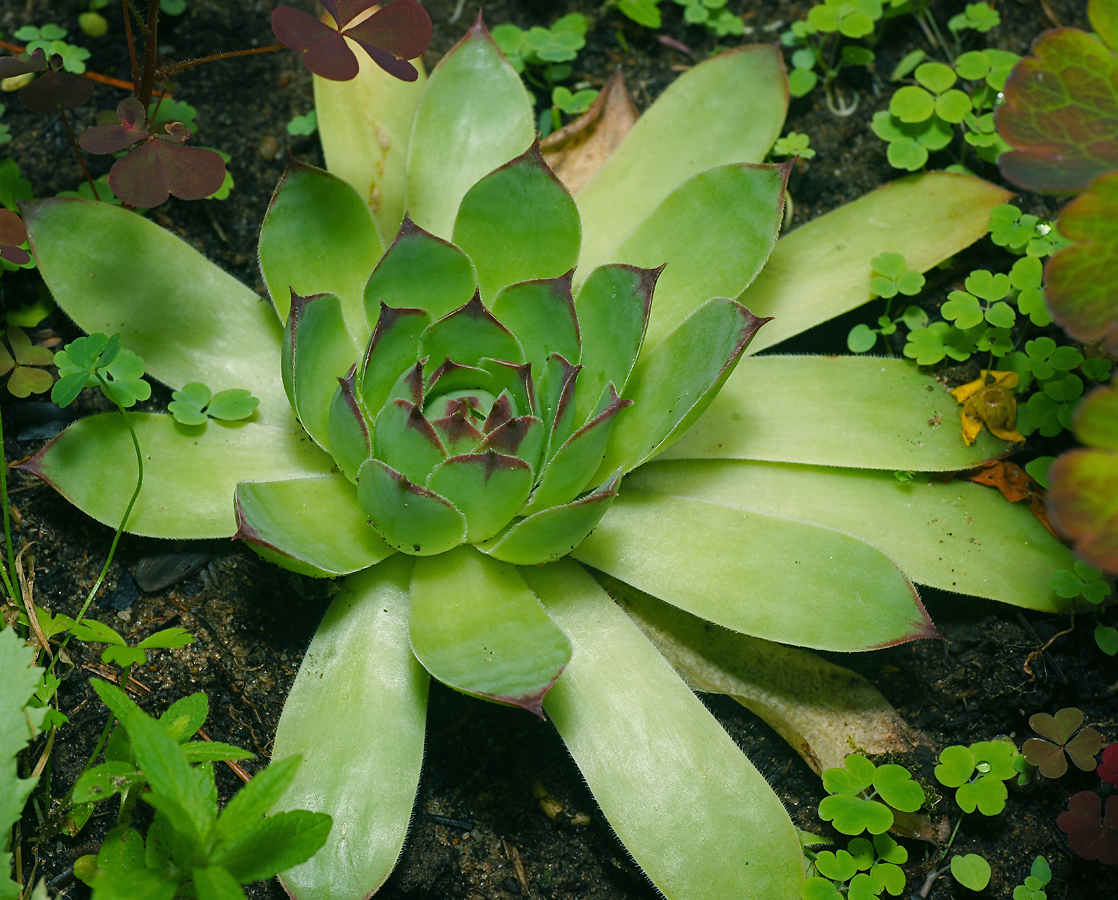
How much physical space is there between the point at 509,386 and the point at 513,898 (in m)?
1.05

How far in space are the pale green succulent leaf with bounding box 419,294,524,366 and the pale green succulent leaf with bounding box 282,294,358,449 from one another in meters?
0.17

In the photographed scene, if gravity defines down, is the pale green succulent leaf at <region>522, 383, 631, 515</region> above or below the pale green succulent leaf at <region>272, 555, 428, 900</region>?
above

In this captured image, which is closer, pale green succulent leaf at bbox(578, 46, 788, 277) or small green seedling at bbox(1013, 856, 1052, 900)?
small green seedling at bbox(1013, 856, 1052, 900)

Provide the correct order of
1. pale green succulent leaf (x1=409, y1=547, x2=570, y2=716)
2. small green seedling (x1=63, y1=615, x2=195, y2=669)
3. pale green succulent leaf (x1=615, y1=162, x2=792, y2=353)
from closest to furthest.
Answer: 1. pale green succulent leaf (x1=409, y1=547, x2=570, y2=716)
2. small green seedling (x1=63, y1=615, x2=195, y2=669)
3. pale green succulent leaf (x1=615, y1=162, x2=792, y2=353)

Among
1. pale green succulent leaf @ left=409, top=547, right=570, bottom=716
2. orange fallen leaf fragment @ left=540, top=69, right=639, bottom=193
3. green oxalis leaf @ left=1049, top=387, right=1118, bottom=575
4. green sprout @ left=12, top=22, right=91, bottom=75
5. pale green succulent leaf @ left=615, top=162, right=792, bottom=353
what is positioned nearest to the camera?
green oxalis leaf @ left=1049, top=387, right=1118, bottom=575

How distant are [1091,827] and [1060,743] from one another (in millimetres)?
165

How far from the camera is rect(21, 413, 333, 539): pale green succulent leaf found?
1.83 m

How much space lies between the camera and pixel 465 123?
88.0 inches

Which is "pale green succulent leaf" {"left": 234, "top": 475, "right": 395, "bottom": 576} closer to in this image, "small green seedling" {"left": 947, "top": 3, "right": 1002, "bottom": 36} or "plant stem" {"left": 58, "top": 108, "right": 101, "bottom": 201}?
"plant stem" {"left": 58, "top": 108, "right": 101, "bottom": 201}

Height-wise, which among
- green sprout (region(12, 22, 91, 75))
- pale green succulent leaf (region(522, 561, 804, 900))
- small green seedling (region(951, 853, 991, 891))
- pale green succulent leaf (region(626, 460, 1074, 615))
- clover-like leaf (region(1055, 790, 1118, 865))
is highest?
green sprout (region(12, 22, 91, 75))

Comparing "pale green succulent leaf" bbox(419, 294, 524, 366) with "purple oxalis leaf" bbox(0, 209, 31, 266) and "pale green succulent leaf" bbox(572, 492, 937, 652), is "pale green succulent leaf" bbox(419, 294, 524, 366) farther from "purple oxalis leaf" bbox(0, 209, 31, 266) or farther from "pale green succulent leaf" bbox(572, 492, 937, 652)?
"purple oxalis leaf" bbox(0, 209, 31, 266)

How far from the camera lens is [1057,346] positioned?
7.54ft

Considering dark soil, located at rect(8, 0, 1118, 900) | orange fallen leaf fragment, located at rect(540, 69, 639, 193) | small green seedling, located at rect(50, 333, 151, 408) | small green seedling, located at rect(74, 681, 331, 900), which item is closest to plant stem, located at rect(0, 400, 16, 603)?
dark soil, located at rect(8, 0, 1118, 900)

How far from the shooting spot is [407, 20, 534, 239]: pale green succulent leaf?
7.27ft
